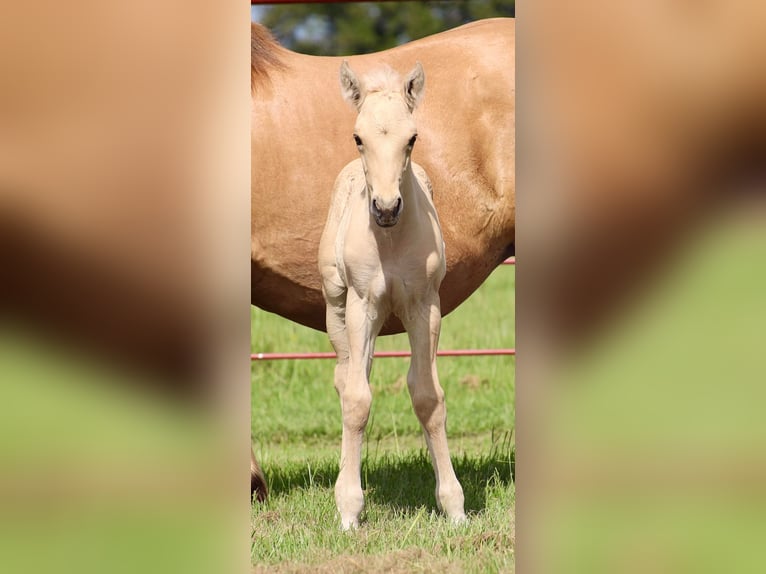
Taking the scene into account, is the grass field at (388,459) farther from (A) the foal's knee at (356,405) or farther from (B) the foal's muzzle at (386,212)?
(B) the foal's muzzle at (386,212)

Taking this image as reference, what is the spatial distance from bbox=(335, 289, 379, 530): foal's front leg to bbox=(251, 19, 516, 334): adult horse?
1.93 feet

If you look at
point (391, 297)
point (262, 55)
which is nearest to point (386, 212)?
point (391, 297)

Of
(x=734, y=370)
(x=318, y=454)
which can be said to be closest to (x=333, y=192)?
(x=318, y=454)

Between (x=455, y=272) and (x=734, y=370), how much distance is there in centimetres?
191

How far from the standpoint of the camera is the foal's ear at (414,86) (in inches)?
106

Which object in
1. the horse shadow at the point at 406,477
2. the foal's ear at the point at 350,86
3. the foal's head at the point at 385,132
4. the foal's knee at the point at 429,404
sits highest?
the foal's ear at the point at 350,86

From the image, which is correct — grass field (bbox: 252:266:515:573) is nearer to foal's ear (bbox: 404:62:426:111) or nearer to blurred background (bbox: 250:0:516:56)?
foal's ear (bbox: 404:62:426:111)

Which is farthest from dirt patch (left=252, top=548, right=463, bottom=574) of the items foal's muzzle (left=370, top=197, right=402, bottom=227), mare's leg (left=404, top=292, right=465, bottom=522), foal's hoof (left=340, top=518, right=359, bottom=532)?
foal's muzzle (left=370, top=197, right=402, bottom=227)

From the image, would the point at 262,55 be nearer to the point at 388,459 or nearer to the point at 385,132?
the point at 385,132

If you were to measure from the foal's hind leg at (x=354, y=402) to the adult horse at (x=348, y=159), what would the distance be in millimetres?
589

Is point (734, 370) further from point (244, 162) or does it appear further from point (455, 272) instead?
point (455, 272)

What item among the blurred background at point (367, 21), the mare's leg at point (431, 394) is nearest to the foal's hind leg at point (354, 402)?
the mare's leg at point (431, 394)

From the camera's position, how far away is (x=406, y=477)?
376cm

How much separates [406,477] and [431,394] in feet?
3.21
